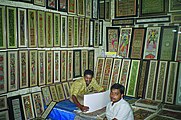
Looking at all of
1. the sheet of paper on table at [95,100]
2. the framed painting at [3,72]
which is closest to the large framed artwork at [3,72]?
the framed painting at [3,72]

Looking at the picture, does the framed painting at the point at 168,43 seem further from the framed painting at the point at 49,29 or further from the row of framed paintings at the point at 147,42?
the framed painting at the point at 49,29

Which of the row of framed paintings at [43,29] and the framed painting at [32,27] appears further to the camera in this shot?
the framed painting at [32,27]

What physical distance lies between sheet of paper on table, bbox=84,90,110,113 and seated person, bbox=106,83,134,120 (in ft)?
1.43

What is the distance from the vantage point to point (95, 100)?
106 inches

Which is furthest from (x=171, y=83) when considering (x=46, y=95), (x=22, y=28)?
(x=22, y=28)

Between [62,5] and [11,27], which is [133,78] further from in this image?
[11,27]

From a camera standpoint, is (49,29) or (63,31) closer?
(49,29)

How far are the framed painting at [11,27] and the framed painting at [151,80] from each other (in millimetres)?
2318

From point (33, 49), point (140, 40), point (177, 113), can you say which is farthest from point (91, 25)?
point (177, 113)

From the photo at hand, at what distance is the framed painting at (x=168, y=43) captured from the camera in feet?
11.0

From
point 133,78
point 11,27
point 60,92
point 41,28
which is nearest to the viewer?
point 11,27

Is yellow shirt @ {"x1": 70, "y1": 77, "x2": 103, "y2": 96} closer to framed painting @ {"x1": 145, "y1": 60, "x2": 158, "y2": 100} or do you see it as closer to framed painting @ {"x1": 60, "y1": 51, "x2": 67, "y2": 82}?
framed painting @ {"x1": 60, "y1": 51, "x2": 67, "y2": 82}

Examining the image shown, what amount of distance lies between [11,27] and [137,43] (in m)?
2.27

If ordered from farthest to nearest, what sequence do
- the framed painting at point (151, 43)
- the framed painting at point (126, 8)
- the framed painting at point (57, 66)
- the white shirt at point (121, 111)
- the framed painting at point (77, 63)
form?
the framed painting at point (126, 8) < the framed painting at point (77, 63) < the framed painting at point (151, 43) < the framed painting at point (57, 66) < the white shirt at point (121, 111)
